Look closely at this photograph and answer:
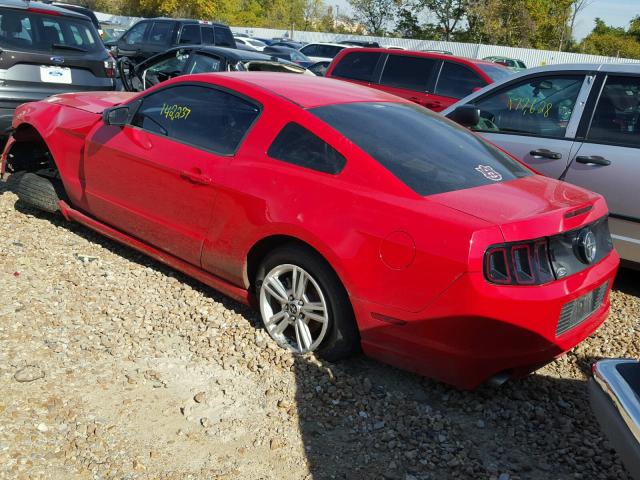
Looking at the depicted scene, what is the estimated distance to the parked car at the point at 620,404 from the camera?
6.59 ft

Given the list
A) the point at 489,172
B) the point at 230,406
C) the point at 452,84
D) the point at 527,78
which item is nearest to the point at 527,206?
the point at 489,172

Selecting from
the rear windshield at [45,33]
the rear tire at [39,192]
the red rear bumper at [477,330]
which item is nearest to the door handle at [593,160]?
the red rear bumper at [477,330]

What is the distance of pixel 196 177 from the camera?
13.3 ft

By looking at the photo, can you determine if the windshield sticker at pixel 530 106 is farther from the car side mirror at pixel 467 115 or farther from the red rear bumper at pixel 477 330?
the red rear bumper at pixel 477 330

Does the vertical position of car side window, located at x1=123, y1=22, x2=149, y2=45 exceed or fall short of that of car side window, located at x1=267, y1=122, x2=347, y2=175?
it exceeds it

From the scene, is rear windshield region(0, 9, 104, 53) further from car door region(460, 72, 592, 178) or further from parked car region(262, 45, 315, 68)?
parked car region(262, 45, 315, 68)

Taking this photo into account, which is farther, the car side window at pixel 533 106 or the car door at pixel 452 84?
the car door at pixel 452 84

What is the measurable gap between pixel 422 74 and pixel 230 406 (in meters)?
7.22

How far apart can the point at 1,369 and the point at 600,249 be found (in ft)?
10.8

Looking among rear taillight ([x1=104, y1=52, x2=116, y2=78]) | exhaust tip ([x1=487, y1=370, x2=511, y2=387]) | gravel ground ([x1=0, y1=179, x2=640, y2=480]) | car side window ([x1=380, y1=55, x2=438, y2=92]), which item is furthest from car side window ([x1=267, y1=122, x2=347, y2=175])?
car side window ([x1=380, y1=55, x2=438, y2=92])

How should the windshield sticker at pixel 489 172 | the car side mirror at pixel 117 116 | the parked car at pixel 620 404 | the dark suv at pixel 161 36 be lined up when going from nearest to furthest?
the parked car at pixel 620 404 < the windshield sticker at pixel 489 172 < the car side mirror at pixel 117 116 < the dark suv at pixel 161 36

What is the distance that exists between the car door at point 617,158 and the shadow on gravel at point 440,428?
160 cm

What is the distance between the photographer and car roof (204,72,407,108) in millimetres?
3998

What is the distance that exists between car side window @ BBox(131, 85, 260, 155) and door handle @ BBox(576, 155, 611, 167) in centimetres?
257
